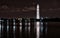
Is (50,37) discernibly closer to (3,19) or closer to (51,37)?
(51,37)

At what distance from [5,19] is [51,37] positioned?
95.8 ft

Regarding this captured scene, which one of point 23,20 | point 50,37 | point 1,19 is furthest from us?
point 23,20

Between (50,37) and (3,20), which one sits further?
(3,20)

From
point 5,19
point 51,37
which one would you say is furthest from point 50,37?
point 5,19

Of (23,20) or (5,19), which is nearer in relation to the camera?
(5,19)

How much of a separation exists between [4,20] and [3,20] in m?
0.45

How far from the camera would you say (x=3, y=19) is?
164ft

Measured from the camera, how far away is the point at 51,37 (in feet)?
70.5

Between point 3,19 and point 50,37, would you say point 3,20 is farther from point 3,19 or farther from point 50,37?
point 50,37

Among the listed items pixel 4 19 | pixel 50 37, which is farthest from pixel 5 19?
pixel 50 37

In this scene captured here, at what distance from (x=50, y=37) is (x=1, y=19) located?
96.2ft

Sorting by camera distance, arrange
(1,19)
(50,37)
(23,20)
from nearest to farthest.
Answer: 1. (50,37)
2. (1,19)
3. (23,20)

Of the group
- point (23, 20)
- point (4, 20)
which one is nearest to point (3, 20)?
point (4, 20)

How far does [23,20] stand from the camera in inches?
2387
